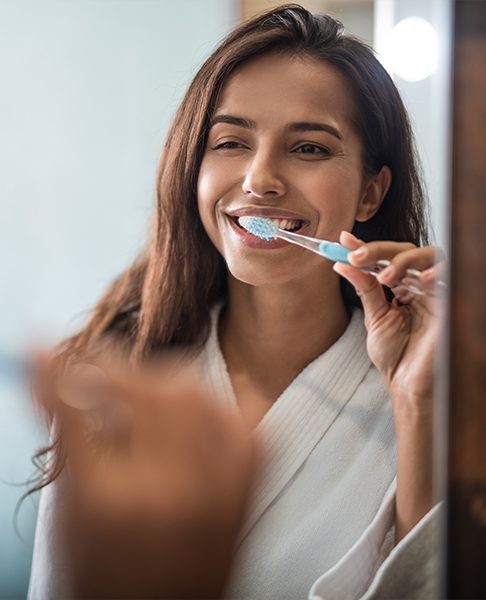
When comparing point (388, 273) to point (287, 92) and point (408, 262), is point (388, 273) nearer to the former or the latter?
point (408, 262)

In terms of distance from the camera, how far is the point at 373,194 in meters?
0.65

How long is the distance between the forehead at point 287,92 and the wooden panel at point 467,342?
0.20 meters

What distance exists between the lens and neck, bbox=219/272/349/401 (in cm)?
69

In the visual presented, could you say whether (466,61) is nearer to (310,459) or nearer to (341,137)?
(341,137)

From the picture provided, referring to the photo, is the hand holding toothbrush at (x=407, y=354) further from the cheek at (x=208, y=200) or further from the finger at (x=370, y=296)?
the cheek at (x=208, y=200)

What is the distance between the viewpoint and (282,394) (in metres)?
0.66

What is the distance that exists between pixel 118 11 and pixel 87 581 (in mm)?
434

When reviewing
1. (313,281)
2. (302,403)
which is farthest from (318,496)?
(313,281)

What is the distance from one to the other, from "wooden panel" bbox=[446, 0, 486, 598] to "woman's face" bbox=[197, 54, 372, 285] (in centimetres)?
20

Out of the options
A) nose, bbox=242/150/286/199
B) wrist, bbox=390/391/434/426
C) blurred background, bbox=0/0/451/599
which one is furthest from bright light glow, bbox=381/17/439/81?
wrist, bbox=390/391/434/426

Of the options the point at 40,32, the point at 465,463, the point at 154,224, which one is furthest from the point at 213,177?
the point at 465,463

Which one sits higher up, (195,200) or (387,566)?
(195,200)

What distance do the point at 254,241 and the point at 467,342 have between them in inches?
9.9

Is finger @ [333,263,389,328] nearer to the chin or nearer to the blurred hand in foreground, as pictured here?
the chin
